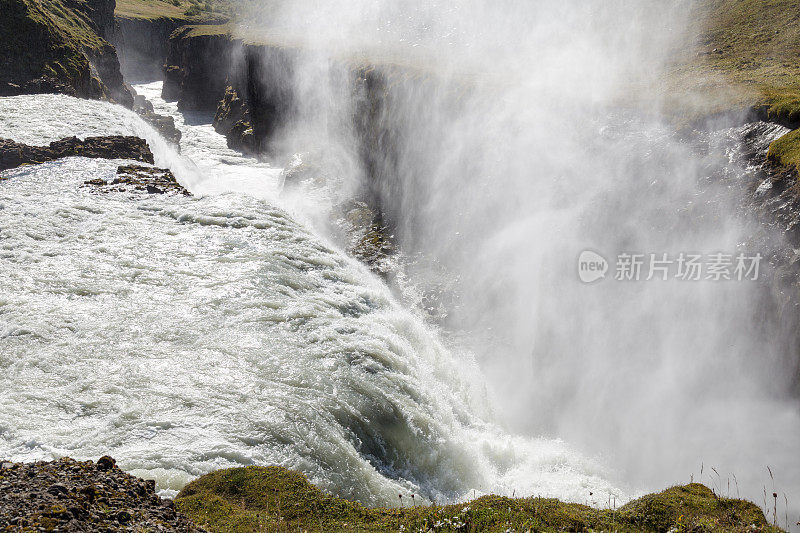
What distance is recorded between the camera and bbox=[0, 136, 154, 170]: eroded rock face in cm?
2203

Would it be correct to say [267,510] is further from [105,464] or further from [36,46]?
[36,46]

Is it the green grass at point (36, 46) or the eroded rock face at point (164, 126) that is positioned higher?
the eroded rock face at point (164, 126)

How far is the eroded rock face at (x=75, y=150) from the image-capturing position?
2203 centimetres

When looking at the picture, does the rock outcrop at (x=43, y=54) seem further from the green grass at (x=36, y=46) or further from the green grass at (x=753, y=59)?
the green grass at (x=753, y=59)

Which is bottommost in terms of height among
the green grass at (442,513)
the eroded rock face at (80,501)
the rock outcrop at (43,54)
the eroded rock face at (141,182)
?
the eroded rock face at (80,501)

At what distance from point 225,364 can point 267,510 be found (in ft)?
17.7

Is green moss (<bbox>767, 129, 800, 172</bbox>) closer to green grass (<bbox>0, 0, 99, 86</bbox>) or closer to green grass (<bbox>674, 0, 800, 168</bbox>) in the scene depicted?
green grass (<bbox>674, 0, 800, 168</bbox>)

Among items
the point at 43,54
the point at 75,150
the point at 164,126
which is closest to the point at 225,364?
the point at 75,150

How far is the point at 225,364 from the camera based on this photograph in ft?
36.0

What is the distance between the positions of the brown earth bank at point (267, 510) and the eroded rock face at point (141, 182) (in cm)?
1709

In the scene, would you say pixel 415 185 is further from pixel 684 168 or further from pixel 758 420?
pixel 758 420

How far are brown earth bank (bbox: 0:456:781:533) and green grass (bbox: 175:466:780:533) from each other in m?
0.01

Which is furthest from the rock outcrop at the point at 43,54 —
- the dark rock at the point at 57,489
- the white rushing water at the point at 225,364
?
the dark rock at the point at 57,489

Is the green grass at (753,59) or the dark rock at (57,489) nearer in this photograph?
the dark rock at (57,489)
